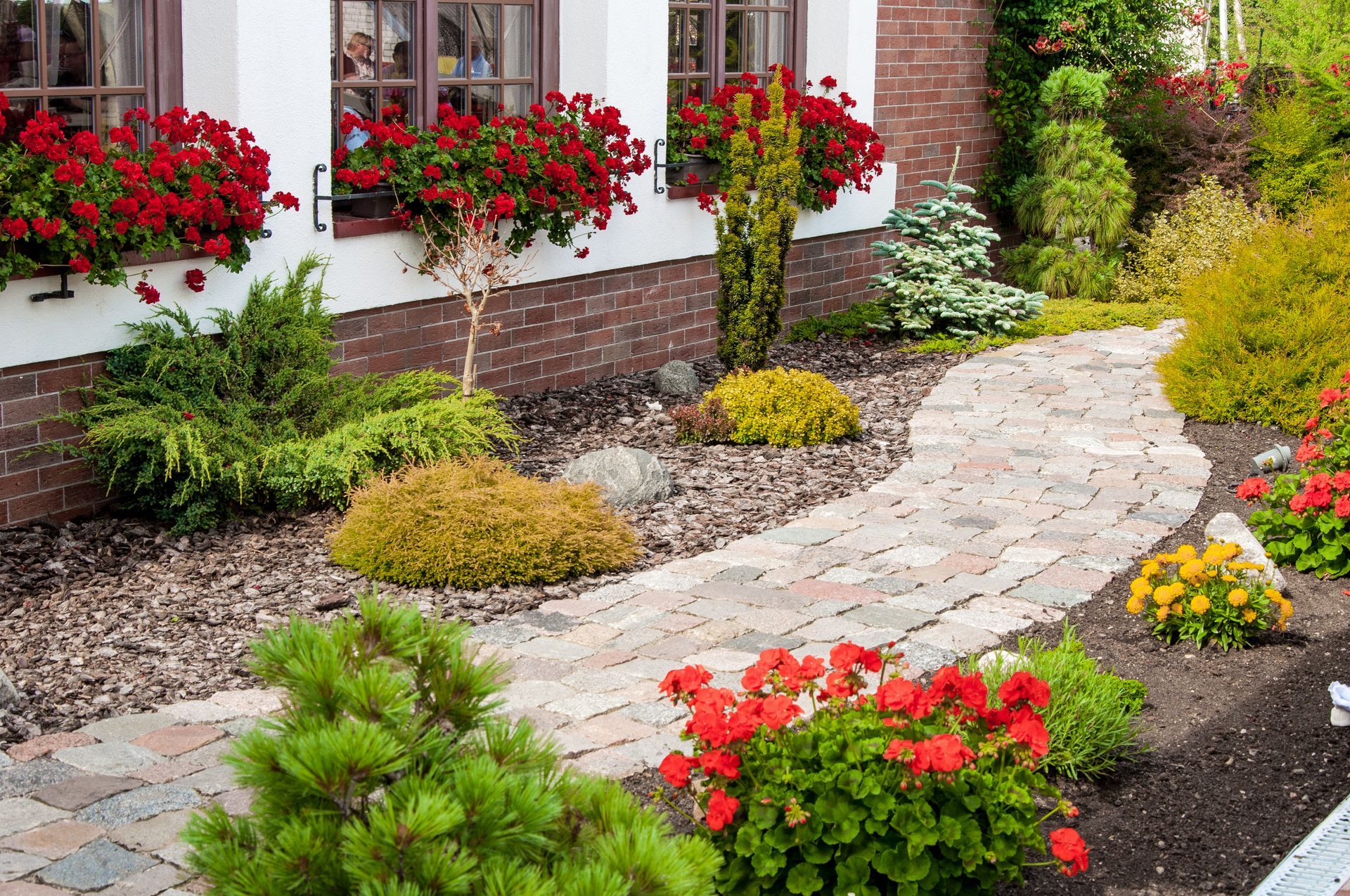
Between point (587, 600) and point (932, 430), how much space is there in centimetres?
343

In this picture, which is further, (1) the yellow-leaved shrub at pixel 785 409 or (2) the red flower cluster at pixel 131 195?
(1) the yellow-leaved shrub at pixel 785 409

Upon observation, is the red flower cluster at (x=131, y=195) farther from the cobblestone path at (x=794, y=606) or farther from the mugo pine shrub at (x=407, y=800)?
the mugo pine shrub at (x=407, y=800)

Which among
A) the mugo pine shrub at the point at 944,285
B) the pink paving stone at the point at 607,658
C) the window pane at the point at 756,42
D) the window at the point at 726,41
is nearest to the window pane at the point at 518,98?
the window at the point at 726,41

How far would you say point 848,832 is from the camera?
287 centimetres

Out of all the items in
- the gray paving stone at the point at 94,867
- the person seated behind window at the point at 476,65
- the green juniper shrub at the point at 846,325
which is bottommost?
the gray paving stone at the point at 94,867

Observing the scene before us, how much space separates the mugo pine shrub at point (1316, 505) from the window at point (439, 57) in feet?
15.9

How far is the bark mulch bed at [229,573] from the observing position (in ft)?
15.0

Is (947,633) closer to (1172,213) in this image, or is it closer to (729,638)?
(729,638)

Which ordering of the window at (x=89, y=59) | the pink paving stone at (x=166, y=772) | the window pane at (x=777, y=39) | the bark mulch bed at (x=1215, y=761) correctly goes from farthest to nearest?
the window pane at (x=777, y=39) < the window at (x=89, y=59) < the pink paving stone at (x=166, y=772) < the bark mulch bed at (x=1215, y=761)

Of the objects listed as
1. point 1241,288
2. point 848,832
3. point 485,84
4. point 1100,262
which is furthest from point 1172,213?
point 848,832

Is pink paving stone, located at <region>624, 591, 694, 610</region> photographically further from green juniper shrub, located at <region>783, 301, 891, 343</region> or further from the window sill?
green juniper shrub, located at <region>783, 301, 891, 343</region>

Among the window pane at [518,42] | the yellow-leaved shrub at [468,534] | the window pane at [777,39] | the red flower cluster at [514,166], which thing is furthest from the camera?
the window pane at [777,39]

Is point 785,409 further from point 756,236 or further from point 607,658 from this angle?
point 607,658

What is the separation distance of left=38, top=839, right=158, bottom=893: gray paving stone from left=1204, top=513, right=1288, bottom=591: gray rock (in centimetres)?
380
